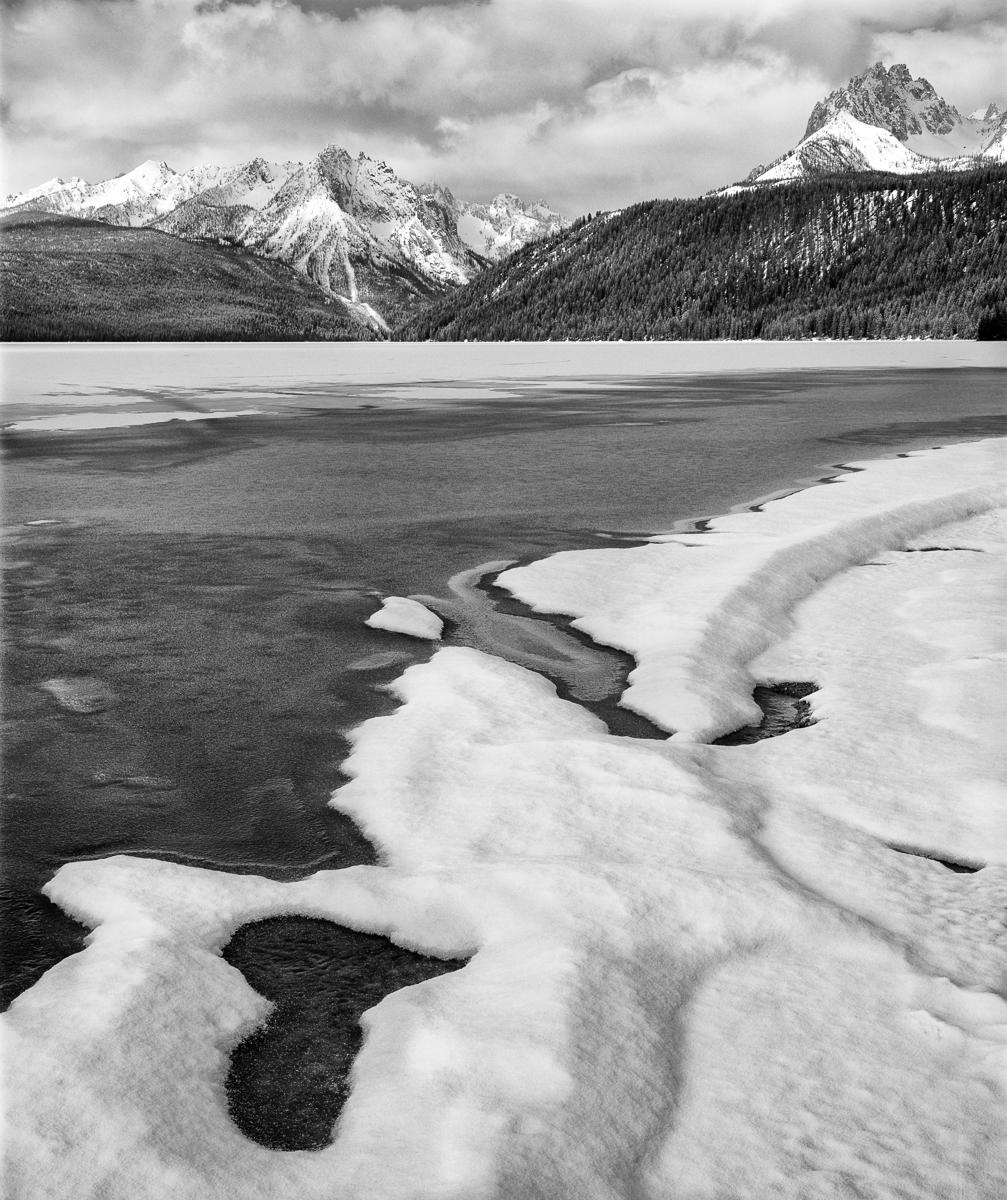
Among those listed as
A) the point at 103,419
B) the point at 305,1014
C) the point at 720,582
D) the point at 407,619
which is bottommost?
the point at 305,1014

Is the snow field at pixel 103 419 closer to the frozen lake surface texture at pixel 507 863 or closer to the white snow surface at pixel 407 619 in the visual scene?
the frozen lake surface texture at pixel 507 863

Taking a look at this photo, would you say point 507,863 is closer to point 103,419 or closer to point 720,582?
point 720,582

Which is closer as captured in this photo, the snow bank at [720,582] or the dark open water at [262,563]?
the dark open water at [262,563]

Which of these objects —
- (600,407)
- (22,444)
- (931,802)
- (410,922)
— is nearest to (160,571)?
(410,922)

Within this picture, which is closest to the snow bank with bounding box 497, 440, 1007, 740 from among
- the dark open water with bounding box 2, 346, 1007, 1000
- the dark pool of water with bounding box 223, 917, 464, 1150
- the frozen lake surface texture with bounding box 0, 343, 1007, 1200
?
the frozen lake surface texture with bounding box 0, 343, 1007, 1200

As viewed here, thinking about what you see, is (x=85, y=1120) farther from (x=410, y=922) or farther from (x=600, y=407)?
(x=600, y=407)

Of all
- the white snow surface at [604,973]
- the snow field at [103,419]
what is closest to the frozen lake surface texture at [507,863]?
the white snow surface at [604,973]

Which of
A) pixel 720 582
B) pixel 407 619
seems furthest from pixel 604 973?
pixel 720 582
